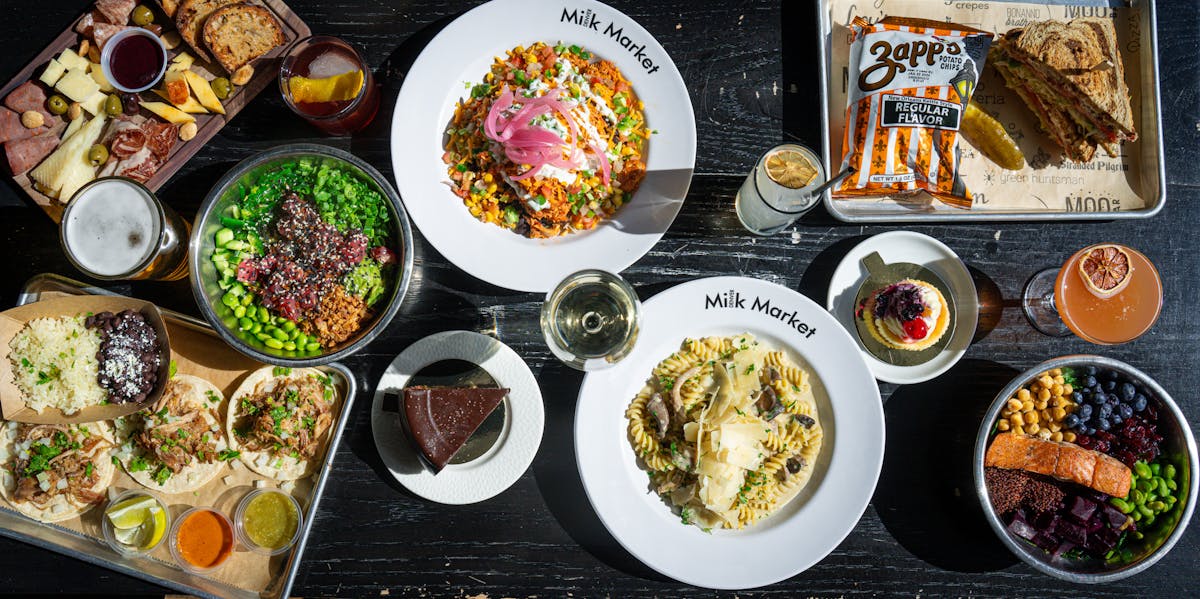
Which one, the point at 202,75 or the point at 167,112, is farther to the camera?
the point at 202,75

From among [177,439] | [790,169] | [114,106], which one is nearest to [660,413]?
[790,169]

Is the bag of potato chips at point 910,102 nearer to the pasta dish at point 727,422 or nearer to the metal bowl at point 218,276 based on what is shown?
the pasta dish at point 727,422

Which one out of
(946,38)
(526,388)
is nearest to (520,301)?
(526,388)

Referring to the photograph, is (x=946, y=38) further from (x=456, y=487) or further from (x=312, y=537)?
(x=312, y=537)

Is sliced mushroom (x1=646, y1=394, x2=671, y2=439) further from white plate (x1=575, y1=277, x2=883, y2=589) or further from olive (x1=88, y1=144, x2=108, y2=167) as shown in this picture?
olive (x1=88, y1=144, x2=108, y2=167)

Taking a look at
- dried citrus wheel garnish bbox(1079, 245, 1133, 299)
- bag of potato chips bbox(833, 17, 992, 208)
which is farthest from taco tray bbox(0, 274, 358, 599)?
dried citrus wheel garnish bbox(1079, 245, 1133, 299)

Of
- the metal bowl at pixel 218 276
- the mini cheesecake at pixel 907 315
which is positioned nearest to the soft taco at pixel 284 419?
the metal bowl at pixel 218 276

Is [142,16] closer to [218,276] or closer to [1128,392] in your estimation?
[218,276]
